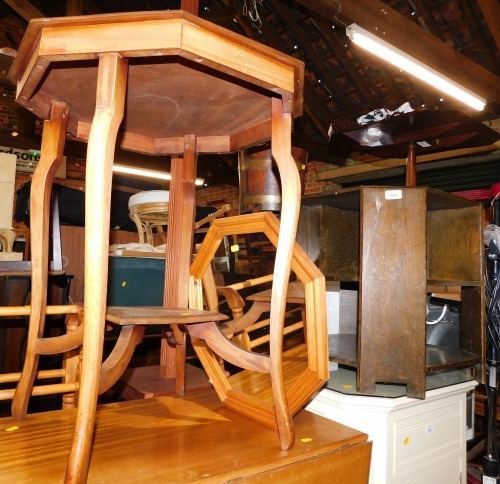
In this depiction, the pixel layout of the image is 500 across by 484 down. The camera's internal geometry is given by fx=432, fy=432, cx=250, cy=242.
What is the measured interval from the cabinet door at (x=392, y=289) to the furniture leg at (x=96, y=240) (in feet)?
2.65

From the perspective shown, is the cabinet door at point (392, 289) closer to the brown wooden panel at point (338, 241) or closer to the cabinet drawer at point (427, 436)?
the cabinet drawer at point (427, 436)

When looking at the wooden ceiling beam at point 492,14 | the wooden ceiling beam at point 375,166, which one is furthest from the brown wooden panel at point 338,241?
the wooden ceiling beam at point 375,166

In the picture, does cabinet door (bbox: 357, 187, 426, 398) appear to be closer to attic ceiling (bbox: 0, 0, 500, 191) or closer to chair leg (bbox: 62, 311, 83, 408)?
chair leg (bbox: 62, 311, 83, 408)

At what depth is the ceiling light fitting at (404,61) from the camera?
297 centimetres

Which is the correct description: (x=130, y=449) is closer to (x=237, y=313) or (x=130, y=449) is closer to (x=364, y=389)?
(x=364, y=389)

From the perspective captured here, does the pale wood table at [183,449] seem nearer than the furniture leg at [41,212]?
Yes

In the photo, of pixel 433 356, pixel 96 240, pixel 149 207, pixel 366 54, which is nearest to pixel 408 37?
pixel 366 54

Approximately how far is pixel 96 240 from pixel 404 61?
2.98 meters

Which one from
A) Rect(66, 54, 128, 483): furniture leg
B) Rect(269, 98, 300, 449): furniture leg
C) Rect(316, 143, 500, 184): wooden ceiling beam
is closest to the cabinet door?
Rect(269, 98, 300, 449): furniture leg

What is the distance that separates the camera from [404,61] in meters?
3.08

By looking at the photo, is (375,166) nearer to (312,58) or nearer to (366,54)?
(366,54)

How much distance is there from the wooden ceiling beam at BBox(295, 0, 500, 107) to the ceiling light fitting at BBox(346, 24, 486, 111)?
0.26 metres

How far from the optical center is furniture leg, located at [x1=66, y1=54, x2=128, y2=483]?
0.76 metres

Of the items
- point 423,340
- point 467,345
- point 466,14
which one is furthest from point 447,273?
point 466,14
